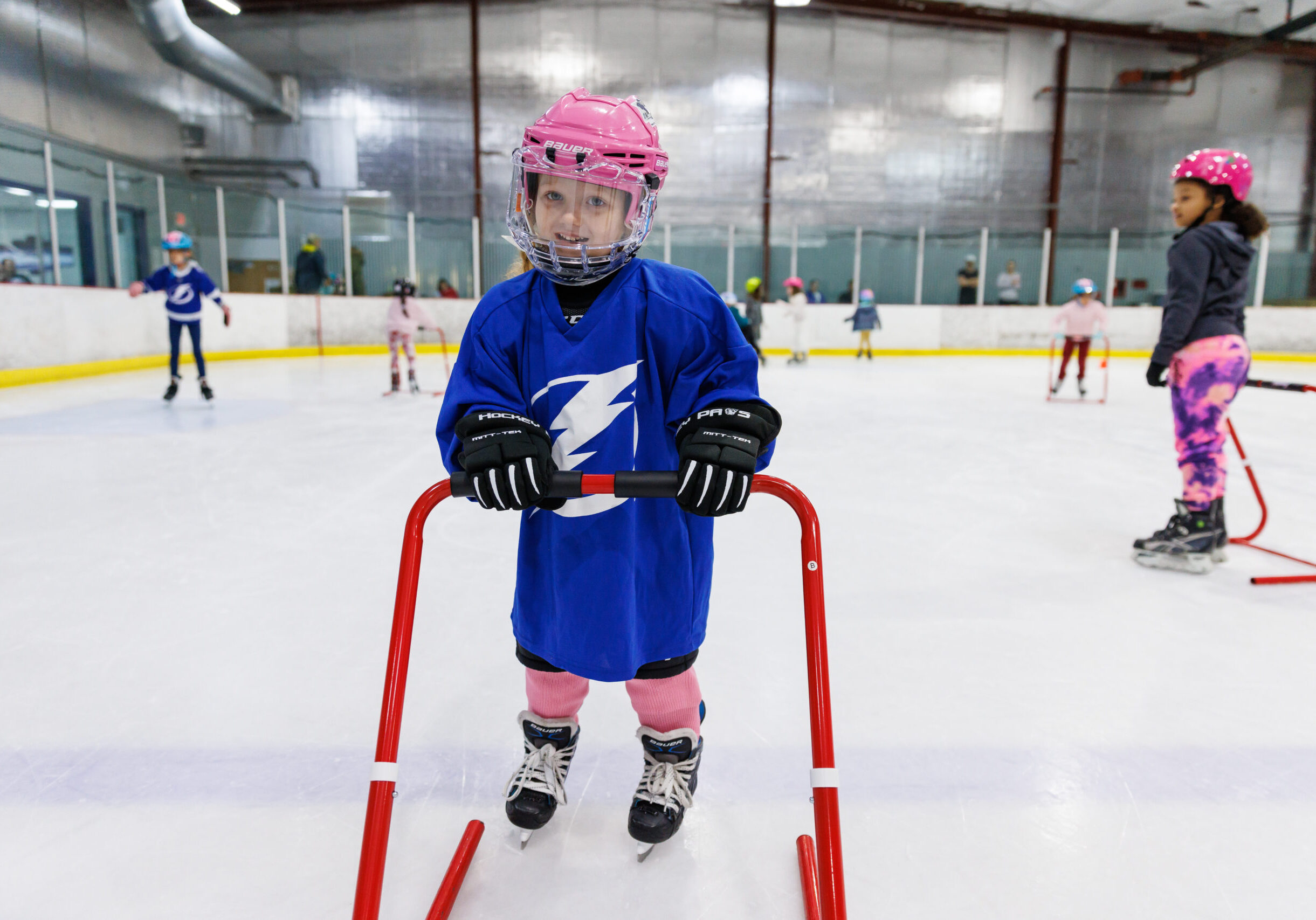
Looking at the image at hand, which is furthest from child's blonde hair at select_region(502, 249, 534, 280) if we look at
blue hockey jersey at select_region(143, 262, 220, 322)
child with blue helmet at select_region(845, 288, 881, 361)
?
child with blue helmet at select_region(845, 288, 881, 361)

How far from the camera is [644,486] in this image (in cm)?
94

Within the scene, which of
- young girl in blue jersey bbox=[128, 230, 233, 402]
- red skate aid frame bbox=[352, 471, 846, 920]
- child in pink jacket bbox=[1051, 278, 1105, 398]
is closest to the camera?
red skate aid frame bbox=[352, 471, 846, 920]

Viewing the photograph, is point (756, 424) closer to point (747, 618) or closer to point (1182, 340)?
point (747, 618)

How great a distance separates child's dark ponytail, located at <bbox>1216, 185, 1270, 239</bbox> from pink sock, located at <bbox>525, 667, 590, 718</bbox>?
2.49 meters

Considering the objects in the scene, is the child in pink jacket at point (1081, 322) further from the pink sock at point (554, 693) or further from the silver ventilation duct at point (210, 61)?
the silver ventilation duct at point (210, 61)

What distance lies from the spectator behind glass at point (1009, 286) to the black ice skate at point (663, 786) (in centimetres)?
1403

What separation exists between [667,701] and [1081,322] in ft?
24.5

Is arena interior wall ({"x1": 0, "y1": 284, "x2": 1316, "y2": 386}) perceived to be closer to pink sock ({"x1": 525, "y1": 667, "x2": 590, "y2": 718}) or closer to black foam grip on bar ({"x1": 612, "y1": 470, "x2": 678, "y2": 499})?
pink sock ({"x1": 525, "y1": 667, "x2": 590, "y2": 718})

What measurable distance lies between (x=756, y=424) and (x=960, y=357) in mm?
13101

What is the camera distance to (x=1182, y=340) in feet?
8.21

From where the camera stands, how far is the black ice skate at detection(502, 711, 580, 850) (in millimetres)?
1244

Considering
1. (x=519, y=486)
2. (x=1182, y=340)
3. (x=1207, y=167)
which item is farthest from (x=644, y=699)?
(x=1207, y=167)

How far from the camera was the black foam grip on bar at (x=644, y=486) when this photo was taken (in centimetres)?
94

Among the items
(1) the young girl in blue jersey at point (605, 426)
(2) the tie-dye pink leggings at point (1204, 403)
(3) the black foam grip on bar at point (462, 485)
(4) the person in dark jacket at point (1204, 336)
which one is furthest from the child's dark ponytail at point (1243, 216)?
(3) the black foam grip on bar at point (462, 485)
